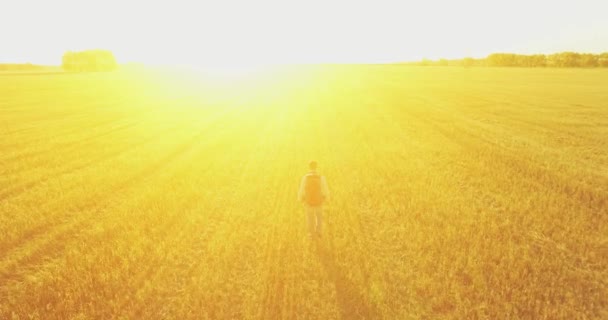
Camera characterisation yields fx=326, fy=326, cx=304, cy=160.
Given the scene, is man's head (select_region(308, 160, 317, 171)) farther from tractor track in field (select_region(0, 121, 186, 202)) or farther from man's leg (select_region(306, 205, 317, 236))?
tractor track in field (select_region(0, 121, 186, 202))

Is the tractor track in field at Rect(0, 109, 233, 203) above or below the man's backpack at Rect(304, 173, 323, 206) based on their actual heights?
below

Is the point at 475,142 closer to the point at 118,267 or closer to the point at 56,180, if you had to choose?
the point at 118,267

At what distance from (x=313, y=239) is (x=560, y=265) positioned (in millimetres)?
5590

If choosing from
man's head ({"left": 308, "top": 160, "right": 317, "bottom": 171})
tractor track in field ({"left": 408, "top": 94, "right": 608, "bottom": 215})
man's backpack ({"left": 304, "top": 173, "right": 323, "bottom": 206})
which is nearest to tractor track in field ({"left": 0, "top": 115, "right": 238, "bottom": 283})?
man's backpack ({"left": 304, "top": 173, "right": 323, "bottom": 206})

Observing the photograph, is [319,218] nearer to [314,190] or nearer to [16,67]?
[314,190]

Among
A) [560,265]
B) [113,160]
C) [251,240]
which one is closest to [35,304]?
[251,240]

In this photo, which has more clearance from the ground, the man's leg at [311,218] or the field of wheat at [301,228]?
the man's leg at [311,218]

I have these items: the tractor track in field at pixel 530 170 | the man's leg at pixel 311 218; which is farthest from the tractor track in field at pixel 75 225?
the tractor track in field at pixel 530 170

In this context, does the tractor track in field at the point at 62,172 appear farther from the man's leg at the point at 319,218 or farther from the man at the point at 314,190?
the man's leg at the point at 319,218

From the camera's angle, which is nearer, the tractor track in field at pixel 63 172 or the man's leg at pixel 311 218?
the man's leg at pixel 311 218

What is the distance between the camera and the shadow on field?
19.7ft

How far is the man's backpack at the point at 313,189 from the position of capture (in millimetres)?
7625

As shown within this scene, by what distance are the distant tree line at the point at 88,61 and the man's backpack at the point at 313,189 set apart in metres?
128

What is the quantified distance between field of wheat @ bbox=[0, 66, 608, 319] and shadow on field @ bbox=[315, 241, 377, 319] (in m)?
0.03
